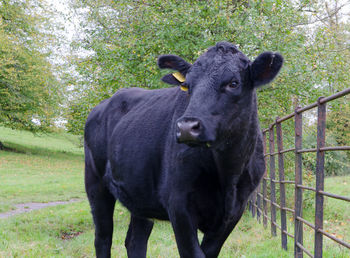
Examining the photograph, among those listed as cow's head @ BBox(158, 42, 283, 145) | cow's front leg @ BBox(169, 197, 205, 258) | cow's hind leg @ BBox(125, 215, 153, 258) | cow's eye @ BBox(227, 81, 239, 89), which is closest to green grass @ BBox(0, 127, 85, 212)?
cow's hind leg @ BBox(125, 215, 153, 258)

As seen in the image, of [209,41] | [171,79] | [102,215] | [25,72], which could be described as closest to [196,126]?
[171,79]

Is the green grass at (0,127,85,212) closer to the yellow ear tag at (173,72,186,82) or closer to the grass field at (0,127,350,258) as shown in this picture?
the grass field at (0,127,350,258)

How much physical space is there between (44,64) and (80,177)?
10.7 m

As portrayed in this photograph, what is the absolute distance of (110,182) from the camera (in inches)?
188

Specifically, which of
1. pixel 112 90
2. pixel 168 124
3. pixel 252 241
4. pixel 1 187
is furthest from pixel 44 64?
pixel 168 124

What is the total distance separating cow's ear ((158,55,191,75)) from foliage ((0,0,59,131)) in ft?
83.1

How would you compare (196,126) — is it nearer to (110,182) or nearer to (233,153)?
(233,153)

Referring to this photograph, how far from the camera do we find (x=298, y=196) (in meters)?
5.65

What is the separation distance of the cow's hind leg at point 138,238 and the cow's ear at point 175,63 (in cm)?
209

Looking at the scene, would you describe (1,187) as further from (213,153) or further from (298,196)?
(213,153)

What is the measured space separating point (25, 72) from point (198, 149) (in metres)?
27.9

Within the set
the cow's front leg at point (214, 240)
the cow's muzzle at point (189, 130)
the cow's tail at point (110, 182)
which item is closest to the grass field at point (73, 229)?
the cow's tail at point (110, 182)

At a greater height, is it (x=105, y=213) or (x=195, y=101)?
(x=195, y=101)

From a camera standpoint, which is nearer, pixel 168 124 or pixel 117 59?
pixel 168 124
